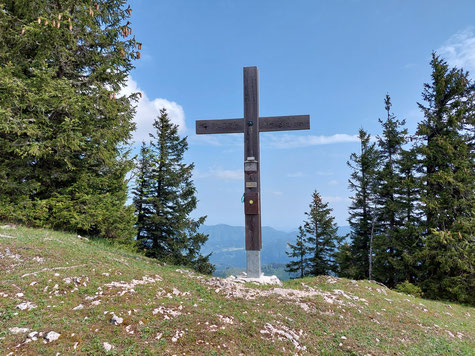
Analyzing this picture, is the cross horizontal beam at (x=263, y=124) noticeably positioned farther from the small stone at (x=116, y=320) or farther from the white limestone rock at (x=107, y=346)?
the white limestone rock at (x=107, y=346)

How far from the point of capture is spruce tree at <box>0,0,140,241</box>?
29.5 ft

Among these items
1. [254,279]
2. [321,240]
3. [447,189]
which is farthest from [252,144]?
[321,240]

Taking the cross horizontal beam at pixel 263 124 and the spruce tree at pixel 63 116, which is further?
the spruce tree at pixel 63 116

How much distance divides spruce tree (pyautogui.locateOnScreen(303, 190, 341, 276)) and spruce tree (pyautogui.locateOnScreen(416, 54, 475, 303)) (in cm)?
897

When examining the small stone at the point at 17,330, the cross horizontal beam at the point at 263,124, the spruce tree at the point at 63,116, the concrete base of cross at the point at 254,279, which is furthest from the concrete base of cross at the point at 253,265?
the spruce tree at the point at 63,116

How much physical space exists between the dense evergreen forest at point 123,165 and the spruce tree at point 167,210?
84 millimetres

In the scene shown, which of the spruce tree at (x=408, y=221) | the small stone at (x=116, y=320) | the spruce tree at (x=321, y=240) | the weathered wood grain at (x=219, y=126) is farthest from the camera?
the spruce tree at (x=321, y=240)

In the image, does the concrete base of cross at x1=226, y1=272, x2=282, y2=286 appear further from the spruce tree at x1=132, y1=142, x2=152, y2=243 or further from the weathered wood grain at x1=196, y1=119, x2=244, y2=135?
the spruce tree at x1=132, y1=142, x2=152, y2=243

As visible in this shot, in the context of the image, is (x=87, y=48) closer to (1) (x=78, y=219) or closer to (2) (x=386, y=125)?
(1) (x=78, y=219)

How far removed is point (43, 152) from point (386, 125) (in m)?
23.0

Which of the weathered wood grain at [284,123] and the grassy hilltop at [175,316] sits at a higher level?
the weathered wood grain at [284,123]

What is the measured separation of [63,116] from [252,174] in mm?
8594

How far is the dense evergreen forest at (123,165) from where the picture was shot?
9.28 m

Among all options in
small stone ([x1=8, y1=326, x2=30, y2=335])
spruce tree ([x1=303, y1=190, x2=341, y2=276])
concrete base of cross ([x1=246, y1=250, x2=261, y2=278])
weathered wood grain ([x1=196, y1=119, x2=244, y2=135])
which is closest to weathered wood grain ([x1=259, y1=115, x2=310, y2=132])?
weathered wood grain ([x1=196, y1=119, x2=244, y2=135])
